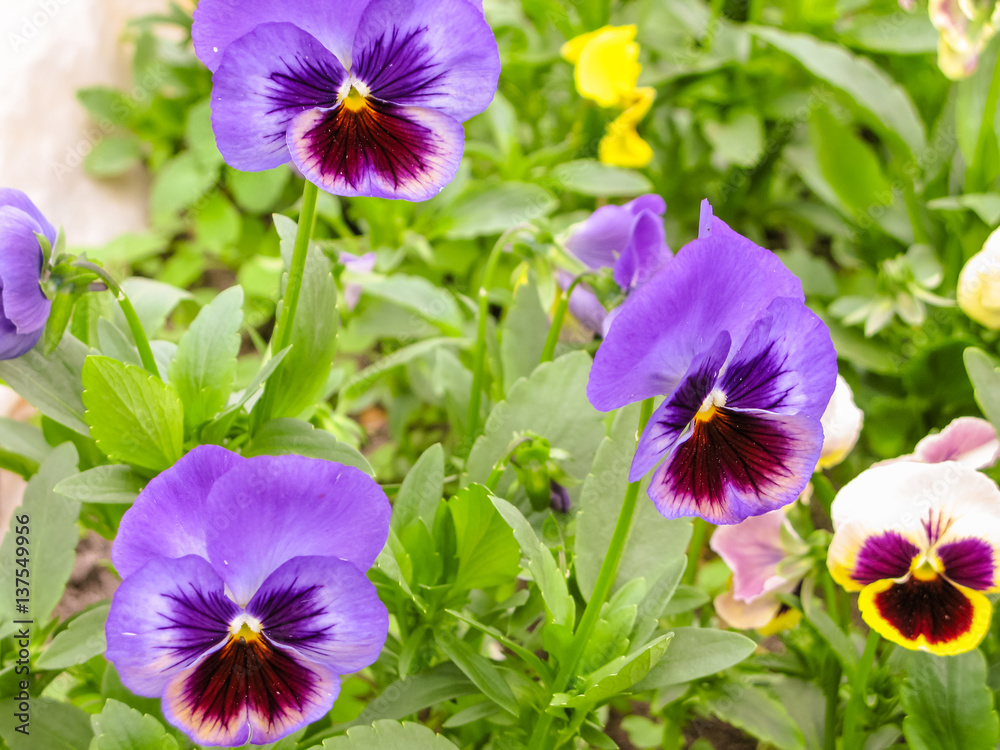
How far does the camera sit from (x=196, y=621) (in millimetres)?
597

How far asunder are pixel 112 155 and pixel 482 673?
168cm

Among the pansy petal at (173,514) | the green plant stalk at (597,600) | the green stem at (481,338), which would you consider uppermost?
the green stem at (481,338)

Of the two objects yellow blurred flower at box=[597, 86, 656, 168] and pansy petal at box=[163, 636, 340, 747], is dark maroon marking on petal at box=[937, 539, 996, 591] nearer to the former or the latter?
pansy petal at box=[163, 636, 340, 747]

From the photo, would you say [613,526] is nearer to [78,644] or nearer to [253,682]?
[253,682]

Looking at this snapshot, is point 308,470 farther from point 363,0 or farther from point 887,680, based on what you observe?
point 887,680

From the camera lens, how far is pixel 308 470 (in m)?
0.57

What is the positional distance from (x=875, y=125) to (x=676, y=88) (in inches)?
17.1

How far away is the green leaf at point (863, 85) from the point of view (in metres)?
1.53

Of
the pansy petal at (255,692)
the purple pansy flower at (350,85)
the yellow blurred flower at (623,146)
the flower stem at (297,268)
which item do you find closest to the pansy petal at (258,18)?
the purple pansy flower at (350,85)

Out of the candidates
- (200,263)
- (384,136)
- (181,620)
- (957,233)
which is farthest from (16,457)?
(957,233)

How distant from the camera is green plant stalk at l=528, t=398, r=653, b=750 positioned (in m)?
0.64

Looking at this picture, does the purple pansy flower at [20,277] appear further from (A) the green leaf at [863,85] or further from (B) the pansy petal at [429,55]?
(A) the green leaf at [863,85]

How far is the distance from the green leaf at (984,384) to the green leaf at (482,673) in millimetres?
588

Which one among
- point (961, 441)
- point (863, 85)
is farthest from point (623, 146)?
point (961, 441)
